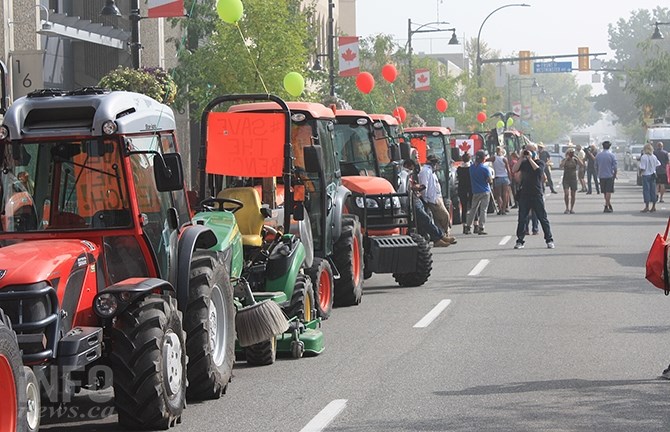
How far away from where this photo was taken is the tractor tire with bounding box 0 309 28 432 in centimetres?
770

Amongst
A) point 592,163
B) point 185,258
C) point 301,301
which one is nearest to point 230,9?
point 301,301

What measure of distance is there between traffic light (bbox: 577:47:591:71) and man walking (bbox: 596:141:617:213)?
45405 millimetres

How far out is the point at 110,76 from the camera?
23.3 metres

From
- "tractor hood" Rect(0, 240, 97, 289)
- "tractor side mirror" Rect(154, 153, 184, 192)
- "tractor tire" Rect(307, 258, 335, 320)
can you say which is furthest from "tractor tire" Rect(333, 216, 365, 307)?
"tractor hood" Rect(0, 240, 97, 289)

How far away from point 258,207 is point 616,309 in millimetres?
4717

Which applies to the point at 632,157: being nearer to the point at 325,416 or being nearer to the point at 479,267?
the point at 479,267

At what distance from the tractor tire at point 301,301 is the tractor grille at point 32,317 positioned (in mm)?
4971

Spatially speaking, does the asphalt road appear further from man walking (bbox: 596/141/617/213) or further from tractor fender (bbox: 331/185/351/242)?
man walking (bbox: 596/141/617/213)

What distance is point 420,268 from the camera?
1953 centimetres

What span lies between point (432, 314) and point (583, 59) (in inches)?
2907

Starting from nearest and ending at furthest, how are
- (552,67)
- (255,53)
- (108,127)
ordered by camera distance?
1. (108,127)
2. (255,53)
3. (552,67)

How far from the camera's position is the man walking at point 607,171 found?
39.2 metres

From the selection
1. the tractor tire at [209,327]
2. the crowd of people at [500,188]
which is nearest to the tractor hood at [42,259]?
the tractor tire at [209,327]
